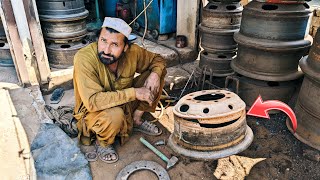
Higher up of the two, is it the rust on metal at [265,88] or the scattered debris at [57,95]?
the rust on metal at [265,88]

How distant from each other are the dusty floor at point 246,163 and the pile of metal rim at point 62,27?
2.15 metres

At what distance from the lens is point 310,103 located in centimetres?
312

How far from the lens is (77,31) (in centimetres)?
481

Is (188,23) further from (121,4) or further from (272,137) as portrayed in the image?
(272,137)

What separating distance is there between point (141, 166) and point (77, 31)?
291cm

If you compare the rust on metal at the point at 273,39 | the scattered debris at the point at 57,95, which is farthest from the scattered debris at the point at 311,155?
the scattered debris at the point at 57,95

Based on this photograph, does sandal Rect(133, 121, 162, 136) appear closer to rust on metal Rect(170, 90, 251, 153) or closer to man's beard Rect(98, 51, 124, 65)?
rust on metal Rect(170, 90, 251, 153)

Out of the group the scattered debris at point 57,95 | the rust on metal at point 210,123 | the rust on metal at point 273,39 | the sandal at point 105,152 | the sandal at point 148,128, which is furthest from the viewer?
the scattered debris at point 57,95

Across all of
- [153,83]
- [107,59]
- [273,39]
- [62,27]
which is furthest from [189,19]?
[107,59]

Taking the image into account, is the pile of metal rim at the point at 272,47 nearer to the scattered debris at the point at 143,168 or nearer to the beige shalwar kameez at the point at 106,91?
the beige shalwar kameez at the point at 106,91

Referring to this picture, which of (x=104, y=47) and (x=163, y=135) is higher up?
(x=104, y=47)

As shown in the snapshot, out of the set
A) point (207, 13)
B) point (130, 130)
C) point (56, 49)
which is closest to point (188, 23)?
point (207, 13)

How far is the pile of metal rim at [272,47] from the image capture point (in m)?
3.32

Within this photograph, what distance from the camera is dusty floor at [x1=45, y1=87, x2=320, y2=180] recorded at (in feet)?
9.45
